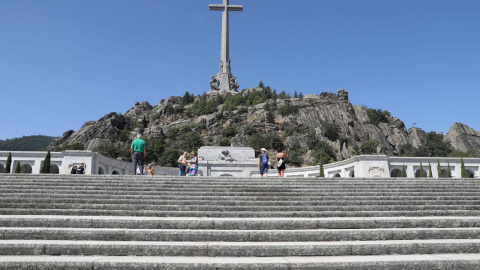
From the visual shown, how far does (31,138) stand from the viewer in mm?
137875

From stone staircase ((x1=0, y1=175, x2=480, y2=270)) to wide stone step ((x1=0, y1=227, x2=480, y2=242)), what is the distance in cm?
2

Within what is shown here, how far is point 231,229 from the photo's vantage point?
663 centimetres

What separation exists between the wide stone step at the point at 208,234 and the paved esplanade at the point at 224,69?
239ft

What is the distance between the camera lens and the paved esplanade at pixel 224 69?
74062 mm

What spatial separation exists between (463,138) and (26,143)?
14121 cm

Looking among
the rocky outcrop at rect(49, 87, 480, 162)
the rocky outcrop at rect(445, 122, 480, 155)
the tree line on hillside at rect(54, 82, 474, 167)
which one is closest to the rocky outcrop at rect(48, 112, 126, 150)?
the rocky outcrop at rect(49, 87, 480, 162)

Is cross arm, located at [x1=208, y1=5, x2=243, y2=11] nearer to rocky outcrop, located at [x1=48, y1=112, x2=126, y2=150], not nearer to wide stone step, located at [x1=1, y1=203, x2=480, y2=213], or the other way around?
rocky outcrop, located at [x1=48, y1=112, x2=126, y2=150]

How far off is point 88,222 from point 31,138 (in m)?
154

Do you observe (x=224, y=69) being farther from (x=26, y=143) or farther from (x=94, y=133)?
(x=26, y=143)

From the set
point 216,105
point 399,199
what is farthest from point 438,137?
point 399,199

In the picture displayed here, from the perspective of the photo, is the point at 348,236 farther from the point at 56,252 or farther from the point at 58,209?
the point at 58,209

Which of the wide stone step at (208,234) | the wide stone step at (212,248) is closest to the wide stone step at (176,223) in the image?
the wide stone step at (208,234)

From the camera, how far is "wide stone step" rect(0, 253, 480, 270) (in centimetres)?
485

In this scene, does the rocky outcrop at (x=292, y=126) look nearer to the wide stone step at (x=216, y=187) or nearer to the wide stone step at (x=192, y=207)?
the wide stone step at (x=216, y=187)
